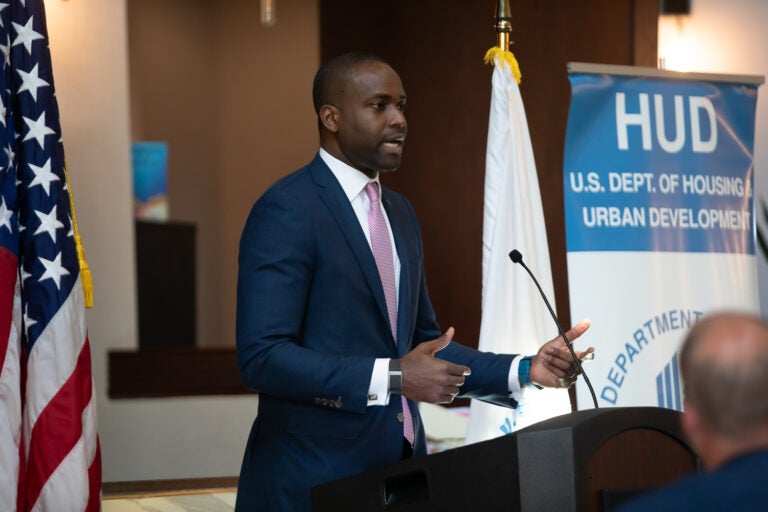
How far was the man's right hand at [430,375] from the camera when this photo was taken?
5.48 feet

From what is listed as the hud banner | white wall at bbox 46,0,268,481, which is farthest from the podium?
white wall at bbox 46,0,268,481

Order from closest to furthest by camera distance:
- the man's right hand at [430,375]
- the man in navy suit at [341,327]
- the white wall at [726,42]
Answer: the man's right hand at [430,375]
the man in navy suit at [341,327]
the white wall at [726,42]

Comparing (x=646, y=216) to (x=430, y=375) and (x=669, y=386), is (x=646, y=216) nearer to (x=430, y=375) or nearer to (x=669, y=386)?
(x=669, y=386)

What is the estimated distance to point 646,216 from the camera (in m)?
3.67

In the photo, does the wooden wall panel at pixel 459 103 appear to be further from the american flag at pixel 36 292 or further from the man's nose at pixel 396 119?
the man's nose at pixel 396 119

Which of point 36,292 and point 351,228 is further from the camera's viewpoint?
point 36,292

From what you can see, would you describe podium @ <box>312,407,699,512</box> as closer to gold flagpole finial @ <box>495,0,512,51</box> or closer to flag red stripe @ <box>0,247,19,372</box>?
Answer: flag red stripe @ <box>0,247,19,372</box>

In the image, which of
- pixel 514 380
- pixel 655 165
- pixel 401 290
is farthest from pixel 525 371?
pixel 655 165

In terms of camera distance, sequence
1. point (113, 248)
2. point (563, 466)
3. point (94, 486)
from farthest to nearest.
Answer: point (113, 248) → point (94, 486) → point (563, 466)

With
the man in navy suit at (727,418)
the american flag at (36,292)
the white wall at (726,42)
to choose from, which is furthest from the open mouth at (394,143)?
the white wall at (726,42)

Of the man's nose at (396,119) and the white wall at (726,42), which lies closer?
the man's nose at (396,119)

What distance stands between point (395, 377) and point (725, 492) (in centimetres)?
90

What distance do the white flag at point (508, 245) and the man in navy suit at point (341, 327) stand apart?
1.48 meters

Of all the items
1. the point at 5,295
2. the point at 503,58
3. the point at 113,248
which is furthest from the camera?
the point at 113,248
